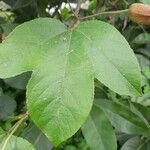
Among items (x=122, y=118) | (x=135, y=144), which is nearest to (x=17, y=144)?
(x=122, y=118)

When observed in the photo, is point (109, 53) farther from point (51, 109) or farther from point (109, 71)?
point (51, 109)

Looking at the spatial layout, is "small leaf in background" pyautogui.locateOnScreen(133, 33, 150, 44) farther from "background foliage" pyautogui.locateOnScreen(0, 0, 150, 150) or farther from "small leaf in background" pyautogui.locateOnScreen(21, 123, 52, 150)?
"small leaf in background" pyautogui.locateOnScreen(21, 123, 52, 150)

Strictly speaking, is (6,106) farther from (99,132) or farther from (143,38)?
(143,38)

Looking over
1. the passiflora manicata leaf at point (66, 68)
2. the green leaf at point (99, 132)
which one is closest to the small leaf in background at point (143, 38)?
the green leaf at point (99, 132)

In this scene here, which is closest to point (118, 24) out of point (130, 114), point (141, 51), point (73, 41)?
point (141, 51)

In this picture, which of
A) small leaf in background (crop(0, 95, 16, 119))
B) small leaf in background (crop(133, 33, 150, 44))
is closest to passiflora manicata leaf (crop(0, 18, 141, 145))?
small leaf in background (crop(0, 95, 16, 119))
